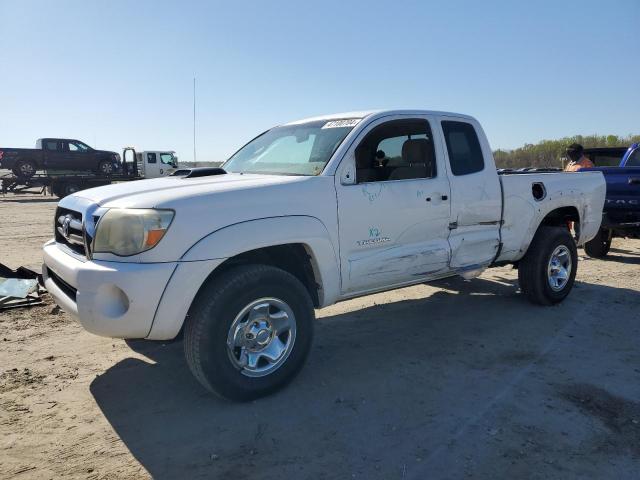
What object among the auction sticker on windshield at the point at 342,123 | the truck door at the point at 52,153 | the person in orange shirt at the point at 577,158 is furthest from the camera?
the truck door at the point at 52,153

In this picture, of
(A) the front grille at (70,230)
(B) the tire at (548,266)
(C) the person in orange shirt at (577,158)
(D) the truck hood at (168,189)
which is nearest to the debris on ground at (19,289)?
(A) the front grille at (70,230)

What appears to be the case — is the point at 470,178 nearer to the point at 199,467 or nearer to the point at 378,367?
the point at 378,367

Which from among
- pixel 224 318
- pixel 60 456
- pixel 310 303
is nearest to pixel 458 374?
pixel 310 303

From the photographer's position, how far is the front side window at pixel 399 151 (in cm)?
409

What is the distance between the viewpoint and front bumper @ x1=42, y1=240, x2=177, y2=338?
2.88m

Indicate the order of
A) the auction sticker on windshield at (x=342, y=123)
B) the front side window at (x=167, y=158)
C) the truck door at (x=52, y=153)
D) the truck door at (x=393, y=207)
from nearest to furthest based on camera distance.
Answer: the truck door at (x=393, y=207), the auction sticker on windshield at (x=342, y=123), the truck door at (x=52, y=153), the front side window at (x=167, y=158)

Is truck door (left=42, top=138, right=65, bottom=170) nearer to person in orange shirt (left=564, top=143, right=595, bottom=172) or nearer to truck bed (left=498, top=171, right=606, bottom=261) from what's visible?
person in orange shirt (left=564, top=143, right=595, bottom=172)

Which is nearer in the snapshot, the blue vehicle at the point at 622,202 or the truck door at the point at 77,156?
the blue vehicle at the point at 622,202

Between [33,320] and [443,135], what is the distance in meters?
4.32

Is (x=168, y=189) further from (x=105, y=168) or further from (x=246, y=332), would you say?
(x=105, y=168)

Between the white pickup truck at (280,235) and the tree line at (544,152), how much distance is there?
2849 centimetres

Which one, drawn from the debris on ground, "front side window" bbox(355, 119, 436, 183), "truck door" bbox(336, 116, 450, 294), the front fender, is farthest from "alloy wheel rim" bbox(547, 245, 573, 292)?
the debris on ground

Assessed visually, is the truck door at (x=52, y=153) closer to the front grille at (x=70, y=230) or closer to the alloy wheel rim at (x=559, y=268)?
the front grille at (x=70, y=230)

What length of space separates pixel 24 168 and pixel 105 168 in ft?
10.8
